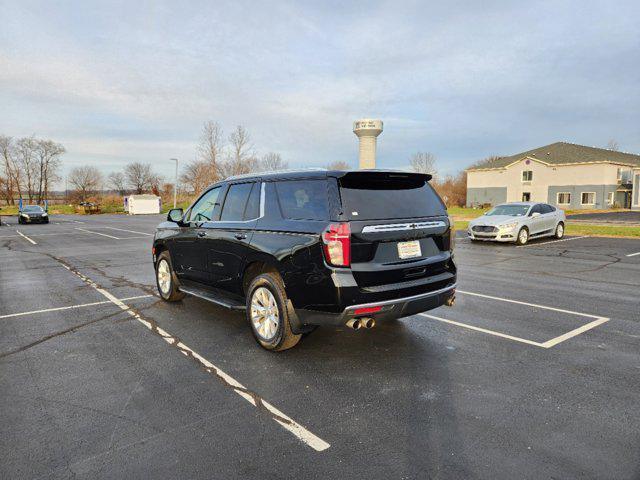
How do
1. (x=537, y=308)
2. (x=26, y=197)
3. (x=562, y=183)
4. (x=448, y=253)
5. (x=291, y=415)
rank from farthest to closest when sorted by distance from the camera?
(x=26, y=197), (x=562, y=183), (x=537, y=308), (x=448, y=253), (x=291, y=415)

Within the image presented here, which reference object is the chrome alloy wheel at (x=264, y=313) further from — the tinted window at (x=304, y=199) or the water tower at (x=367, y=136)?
the water tower at (x=367, y=136)

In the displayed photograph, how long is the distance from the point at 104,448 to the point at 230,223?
9.42 ft

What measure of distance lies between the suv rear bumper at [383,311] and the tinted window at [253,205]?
134cm

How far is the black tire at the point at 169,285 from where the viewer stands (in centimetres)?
663

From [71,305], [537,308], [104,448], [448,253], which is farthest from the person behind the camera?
[71,305]

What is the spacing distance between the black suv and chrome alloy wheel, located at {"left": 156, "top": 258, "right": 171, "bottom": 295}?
175 cm

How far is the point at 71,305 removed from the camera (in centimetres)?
680

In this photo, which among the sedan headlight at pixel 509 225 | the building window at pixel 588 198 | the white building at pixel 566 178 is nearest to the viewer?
the sedan headlight at pixel 509 225

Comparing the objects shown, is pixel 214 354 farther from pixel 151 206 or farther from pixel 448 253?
Result: pixel 151 206

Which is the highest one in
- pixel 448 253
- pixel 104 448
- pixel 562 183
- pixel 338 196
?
pixel 562 183

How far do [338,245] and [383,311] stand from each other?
0.77m

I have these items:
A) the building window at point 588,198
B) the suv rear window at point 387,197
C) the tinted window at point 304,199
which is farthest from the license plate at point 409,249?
the building window at point 588,198

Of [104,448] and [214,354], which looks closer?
[104,448]

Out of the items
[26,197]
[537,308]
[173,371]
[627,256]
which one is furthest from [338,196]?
[26,197]
